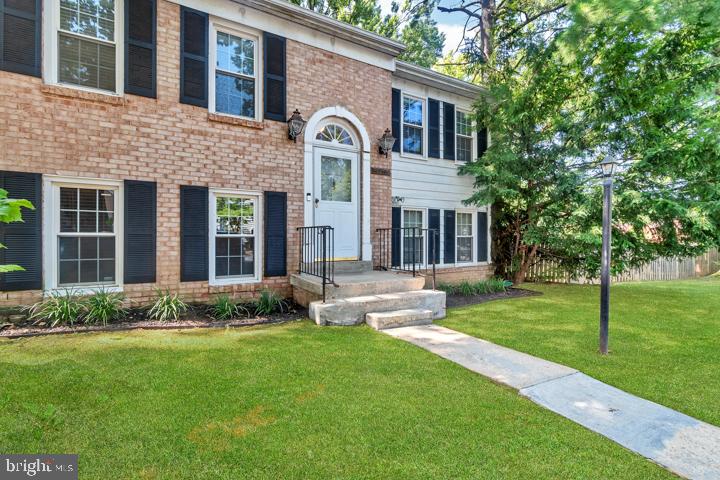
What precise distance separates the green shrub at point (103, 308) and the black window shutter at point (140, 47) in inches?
117

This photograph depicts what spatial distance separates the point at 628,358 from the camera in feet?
13.1

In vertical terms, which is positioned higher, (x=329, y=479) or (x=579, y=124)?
(x=579, y=124)

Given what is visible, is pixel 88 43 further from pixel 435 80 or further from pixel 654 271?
pixel 654 271

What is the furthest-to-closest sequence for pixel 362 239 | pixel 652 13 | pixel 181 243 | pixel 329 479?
pixel 362 239, pixel 652 13, pixel 181 243, pixel 329 479

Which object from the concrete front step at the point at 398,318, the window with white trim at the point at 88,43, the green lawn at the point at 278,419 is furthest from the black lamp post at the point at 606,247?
the window with white trim at the point at 88,43

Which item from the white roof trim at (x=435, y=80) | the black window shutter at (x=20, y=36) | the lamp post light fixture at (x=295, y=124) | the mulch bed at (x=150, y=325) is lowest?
the mulch bed at (x=150, y=325)

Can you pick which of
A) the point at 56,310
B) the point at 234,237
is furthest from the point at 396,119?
the point at 56,310

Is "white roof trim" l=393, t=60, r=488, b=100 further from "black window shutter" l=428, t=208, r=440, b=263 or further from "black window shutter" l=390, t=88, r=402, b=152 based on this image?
"black window shutter" l=428, t=208, r=440, b=263

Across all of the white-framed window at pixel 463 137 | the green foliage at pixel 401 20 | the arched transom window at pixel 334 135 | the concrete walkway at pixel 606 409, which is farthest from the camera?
the green foliage at pixel 401 20

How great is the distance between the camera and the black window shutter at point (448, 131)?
916 cm

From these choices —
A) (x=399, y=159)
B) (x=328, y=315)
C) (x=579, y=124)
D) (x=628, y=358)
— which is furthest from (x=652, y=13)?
(x=328, y=315)

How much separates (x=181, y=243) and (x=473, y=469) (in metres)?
5.18

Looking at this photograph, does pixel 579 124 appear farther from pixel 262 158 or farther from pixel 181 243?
pixel 181 243

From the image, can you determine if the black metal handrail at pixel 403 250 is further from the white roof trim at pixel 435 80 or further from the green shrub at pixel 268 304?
the white roof trim at pixel 435 80
